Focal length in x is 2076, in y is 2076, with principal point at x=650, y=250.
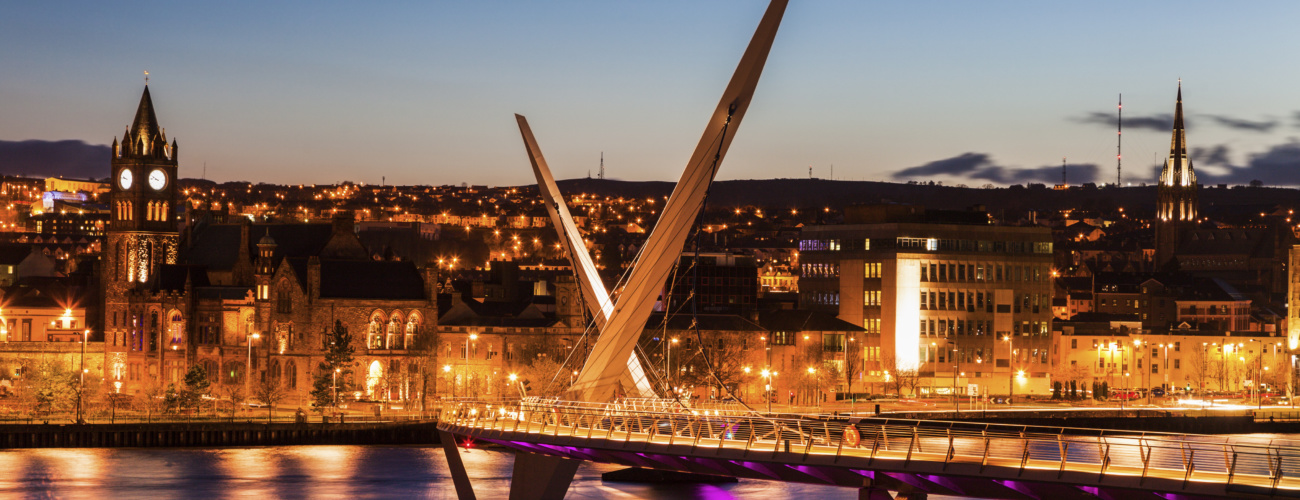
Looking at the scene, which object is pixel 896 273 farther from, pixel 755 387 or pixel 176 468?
pixel 176 468

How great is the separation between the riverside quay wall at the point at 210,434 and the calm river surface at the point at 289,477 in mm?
2309

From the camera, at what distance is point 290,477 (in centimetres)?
8550

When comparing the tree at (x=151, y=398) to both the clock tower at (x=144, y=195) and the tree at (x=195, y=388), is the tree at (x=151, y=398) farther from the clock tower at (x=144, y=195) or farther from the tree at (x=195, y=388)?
the clock tower at (x=144, y=195)

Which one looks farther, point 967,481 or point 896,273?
point 896,273

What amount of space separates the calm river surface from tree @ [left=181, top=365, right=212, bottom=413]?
1266cm

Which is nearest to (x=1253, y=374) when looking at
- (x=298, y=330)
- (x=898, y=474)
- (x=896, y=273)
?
(x=896, y=273)

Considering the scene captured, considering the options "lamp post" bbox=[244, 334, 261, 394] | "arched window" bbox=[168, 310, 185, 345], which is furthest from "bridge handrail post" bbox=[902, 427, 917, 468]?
"arched window" bbox=[168, 310, 185, 345]

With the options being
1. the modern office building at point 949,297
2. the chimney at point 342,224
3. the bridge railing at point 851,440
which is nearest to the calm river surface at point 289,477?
the bridge railing at point 851,440

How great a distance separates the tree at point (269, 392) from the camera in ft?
383

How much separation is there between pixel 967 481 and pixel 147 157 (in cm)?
10192

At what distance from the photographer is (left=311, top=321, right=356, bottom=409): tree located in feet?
373

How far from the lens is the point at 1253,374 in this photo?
15050 cm

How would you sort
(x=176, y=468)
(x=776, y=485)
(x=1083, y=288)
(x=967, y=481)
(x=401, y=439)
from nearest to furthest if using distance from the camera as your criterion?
1. (x=967, y=481)
2. (x=776, y=485)
3. (x=176, y=468)
4. (x=401, y=439)
5. (x=1083, y=288)

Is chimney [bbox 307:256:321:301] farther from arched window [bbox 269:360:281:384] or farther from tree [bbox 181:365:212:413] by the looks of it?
tree [bbox 181:365:212:413]
